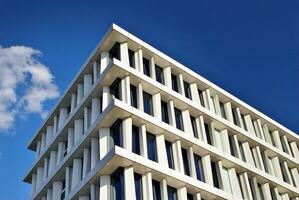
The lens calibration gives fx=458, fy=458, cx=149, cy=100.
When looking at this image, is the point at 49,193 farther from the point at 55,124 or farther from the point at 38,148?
the point at 38,148

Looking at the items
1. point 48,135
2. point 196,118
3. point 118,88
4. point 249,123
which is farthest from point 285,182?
point 48,135

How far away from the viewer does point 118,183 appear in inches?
974

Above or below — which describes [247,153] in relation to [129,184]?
above

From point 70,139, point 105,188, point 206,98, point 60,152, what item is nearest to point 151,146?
point 105,188

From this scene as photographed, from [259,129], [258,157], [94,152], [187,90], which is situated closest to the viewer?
[94,152]

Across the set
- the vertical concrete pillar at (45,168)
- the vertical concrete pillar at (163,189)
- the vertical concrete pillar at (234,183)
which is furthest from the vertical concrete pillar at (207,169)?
the vertical concrete pillar at (45,168)

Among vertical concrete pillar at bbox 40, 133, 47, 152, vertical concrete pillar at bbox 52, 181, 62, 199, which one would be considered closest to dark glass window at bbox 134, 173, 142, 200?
vertical concrete pillar at bbox 52, 181, 62, 199

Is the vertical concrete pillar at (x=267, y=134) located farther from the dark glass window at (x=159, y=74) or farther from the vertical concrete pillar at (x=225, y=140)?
the dark glass window at (x=159, y=74)

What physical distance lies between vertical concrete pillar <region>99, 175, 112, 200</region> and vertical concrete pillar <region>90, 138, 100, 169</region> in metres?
1.95

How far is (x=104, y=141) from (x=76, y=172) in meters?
4.00

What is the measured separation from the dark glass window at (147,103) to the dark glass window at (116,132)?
2.48 m

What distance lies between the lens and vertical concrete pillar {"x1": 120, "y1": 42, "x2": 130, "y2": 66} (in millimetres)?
29144

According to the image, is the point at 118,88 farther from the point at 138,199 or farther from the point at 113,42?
the point at 138,199

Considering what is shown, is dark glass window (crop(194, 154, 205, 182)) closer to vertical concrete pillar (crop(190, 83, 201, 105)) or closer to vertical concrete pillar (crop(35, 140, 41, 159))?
vertical concrete pillar (crop(190, 83, 201, 105))
